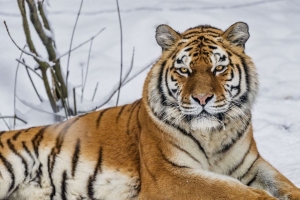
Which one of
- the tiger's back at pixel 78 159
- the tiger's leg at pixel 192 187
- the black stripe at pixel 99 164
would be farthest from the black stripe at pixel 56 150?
the tiger's leg at pixel 192 187

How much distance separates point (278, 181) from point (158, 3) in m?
3.09

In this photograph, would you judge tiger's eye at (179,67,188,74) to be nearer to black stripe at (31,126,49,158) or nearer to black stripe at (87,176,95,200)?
black stripe at (87,176,95,200)

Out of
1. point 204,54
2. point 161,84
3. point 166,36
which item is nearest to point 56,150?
point 161,84

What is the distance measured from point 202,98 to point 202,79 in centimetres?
9

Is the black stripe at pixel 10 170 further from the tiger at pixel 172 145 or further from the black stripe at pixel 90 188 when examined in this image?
the black stripe at pixel 90 188

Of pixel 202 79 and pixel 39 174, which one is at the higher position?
pixel 202 79

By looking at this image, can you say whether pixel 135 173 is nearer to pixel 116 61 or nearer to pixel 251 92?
pixel 251 92

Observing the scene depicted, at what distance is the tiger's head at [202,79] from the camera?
3.16m

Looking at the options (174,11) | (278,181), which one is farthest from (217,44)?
(174,11)

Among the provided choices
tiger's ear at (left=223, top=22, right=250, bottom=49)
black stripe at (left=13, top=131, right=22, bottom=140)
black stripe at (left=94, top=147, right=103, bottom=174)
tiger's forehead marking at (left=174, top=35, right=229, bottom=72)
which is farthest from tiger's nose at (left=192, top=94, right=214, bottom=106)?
black stripe at (left=13, top=131, right=22, bottom=140)

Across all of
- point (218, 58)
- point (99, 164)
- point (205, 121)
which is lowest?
point (99, 164)

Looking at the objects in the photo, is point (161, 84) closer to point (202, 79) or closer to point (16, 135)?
point (202, 79)

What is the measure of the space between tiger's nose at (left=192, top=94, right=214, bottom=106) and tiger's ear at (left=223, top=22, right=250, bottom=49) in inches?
14.0

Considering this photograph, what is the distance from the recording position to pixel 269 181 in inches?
132
